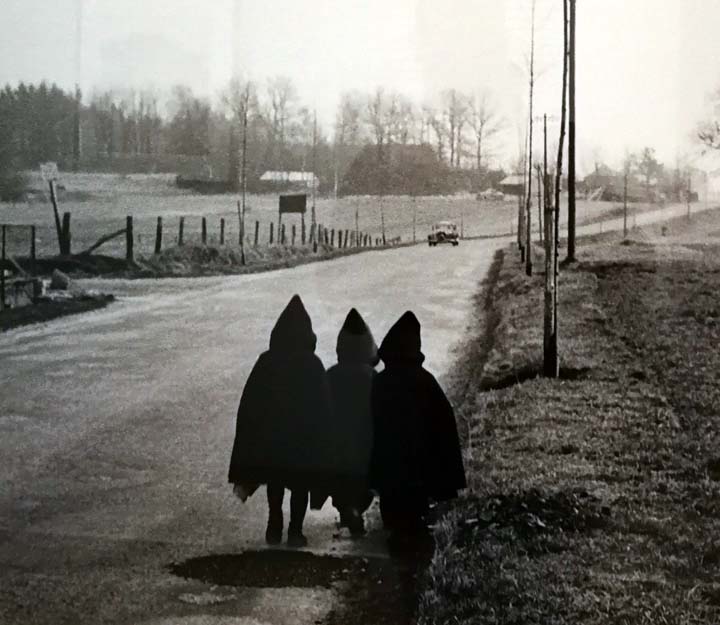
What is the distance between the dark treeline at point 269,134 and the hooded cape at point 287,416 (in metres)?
0.60

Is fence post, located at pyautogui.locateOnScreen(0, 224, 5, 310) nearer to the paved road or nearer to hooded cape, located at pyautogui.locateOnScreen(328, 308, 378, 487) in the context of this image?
the paved road

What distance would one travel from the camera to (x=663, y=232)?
3369 mm

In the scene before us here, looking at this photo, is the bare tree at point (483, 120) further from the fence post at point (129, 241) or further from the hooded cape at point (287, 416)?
the fence post at point (129, 241)

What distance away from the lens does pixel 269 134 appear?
10.8 feet

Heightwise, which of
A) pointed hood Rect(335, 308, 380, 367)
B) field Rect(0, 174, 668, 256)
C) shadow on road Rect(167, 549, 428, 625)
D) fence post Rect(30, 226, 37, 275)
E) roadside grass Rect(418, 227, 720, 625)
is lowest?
shadow on road Rect(167, 549, 428, 625)

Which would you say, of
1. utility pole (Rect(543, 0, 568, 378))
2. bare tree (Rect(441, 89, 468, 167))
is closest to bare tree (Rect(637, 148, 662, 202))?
utility pole (Rect(543, 0, 568, 378))

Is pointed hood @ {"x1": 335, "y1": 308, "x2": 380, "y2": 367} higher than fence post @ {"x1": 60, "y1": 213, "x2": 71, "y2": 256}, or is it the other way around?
fence post @ {"x1": 60, "y1": 213, "x2": 71, "y2": 256}

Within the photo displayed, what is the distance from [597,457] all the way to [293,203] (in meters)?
1.30

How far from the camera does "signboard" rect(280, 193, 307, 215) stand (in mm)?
3346

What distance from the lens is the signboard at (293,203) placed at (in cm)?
335

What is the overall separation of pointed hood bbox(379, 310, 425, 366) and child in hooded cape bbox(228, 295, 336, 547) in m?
0.19

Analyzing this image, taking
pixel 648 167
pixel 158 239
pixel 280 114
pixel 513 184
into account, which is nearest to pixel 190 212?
pixel 158 239

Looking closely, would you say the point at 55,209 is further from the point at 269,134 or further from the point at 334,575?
the point at 334,575

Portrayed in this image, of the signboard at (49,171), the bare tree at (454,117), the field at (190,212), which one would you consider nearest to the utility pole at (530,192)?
the field at (190,212)
